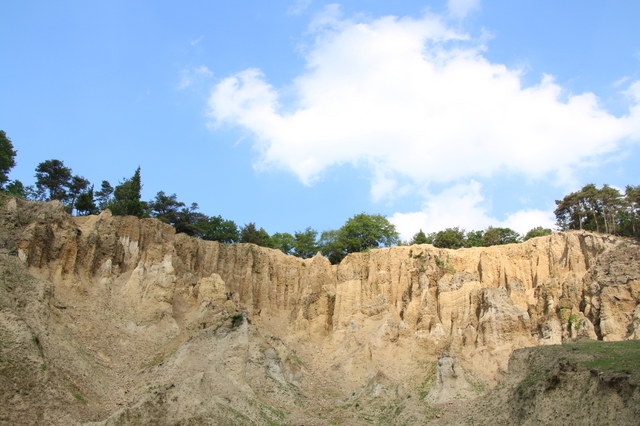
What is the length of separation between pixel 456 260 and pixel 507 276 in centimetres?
477

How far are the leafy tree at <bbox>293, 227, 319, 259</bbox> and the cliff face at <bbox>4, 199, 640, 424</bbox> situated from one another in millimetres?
10990

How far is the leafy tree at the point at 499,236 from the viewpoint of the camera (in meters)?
66.6

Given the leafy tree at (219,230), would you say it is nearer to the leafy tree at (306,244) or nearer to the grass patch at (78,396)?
the leafy tree at (306,244)

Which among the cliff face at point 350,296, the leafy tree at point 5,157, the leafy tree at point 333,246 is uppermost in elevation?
the leafy tree at point 5,157

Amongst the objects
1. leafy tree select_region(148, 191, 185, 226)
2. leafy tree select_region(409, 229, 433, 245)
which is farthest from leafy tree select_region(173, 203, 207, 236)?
leafy tree select_region(409, 229, 433, 245)

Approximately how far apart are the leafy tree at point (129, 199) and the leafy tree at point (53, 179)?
720cm

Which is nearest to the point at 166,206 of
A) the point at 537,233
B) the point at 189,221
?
the point at 189,221

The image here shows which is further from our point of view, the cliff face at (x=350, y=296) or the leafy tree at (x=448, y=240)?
the leafy tree at (x=448, y=240)

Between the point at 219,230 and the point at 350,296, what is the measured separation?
19740 millimetres

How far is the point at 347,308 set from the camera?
2115 inches

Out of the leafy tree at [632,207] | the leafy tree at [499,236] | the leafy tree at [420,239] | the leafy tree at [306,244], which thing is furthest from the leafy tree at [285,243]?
the leafy tree at [632,207]

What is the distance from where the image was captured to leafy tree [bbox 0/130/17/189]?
58.7 metres

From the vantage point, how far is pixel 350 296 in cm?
5462

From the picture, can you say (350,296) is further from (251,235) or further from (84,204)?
(84,204)
